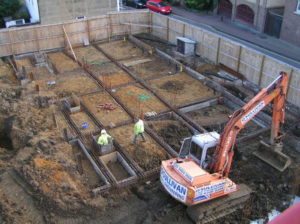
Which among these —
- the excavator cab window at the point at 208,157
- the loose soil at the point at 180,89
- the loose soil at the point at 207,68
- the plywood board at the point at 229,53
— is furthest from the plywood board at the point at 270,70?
the excavator cab window at the point at 208,157

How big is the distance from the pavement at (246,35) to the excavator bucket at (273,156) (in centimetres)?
1293

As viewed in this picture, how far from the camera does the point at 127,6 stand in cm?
4244

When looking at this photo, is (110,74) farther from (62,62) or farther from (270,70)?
(270,70)

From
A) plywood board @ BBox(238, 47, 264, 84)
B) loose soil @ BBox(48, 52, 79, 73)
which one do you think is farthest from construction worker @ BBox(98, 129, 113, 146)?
plywood board @ BBox(238, 47, 264, 84)

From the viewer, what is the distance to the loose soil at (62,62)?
24312 millimetres

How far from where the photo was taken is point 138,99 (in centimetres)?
2039

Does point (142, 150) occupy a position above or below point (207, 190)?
below

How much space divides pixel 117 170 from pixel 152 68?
425 inches

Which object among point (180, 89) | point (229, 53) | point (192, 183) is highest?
point (229, 53)

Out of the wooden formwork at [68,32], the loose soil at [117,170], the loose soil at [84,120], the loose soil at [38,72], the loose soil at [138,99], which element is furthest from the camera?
the wooden formwork at [68,32]

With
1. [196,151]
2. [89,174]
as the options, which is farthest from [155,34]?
[196,151]

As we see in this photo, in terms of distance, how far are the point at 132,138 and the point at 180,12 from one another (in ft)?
89.0

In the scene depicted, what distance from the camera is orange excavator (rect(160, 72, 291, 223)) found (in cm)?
1159

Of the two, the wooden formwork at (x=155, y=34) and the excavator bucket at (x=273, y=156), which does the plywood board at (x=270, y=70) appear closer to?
the wooden formwork at (x=155, y=34)
